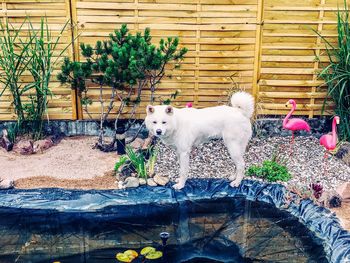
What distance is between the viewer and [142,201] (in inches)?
→ 183

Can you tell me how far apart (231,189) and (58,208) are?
1.93 m

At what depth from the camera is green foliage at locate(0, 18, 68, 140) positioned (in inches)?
218

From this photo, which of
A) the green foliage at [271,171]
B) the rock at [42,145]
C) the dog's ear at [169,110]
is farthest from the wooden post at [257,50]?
the rock at [42,145]

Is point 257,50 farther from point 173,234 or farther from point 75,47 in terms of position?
point 173,234

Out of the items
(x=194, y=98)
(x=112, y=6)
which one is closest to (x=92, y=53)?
(x=112, y=6)

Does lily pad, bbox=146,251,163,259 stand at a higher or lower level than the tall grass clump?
lower

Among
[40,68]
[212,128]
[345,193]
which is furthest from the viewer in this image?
[40,68]

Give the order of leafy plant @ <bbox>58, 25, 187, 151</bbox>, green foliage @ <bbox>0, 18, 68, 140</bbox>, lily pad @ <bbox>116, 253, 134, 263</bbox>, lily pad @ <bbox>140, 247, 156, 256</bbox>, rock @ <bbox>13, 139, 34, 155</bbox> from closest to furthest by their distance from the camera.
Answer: lily pad @ <bbox>116, 253, 134, 263</bbox> < lily pad @ <bbox>140, 247, 156, 256</bbox> < leafy plant @ <bbox>58, 25, 187, 151</bbox> < green foliage @ <bbox>0, 18, 68, 140</bbox> < rock @ <bbox>13, 139, 34, 155</bbox>

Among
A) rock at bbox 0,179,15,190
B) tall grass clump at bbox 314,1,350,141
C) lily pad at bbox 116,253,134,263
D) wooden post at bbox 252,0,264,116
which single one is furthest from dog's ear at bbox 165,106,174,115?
tall grass clump at bbox 314,1,350,141

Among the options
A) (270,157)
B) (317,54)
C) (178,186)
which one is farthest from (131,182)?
(317,54)

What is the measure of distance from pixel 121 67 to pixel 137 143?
1150mm

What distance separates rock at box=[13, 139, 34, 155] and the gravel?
174cm

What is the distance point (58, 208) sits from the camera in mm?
4488

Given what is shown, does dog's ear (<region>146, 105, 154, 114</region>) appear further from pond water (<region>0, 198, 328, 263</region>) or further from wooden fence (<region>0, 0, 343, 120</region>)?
wooden fence (<region>0, 0, 343, 120</region>)
